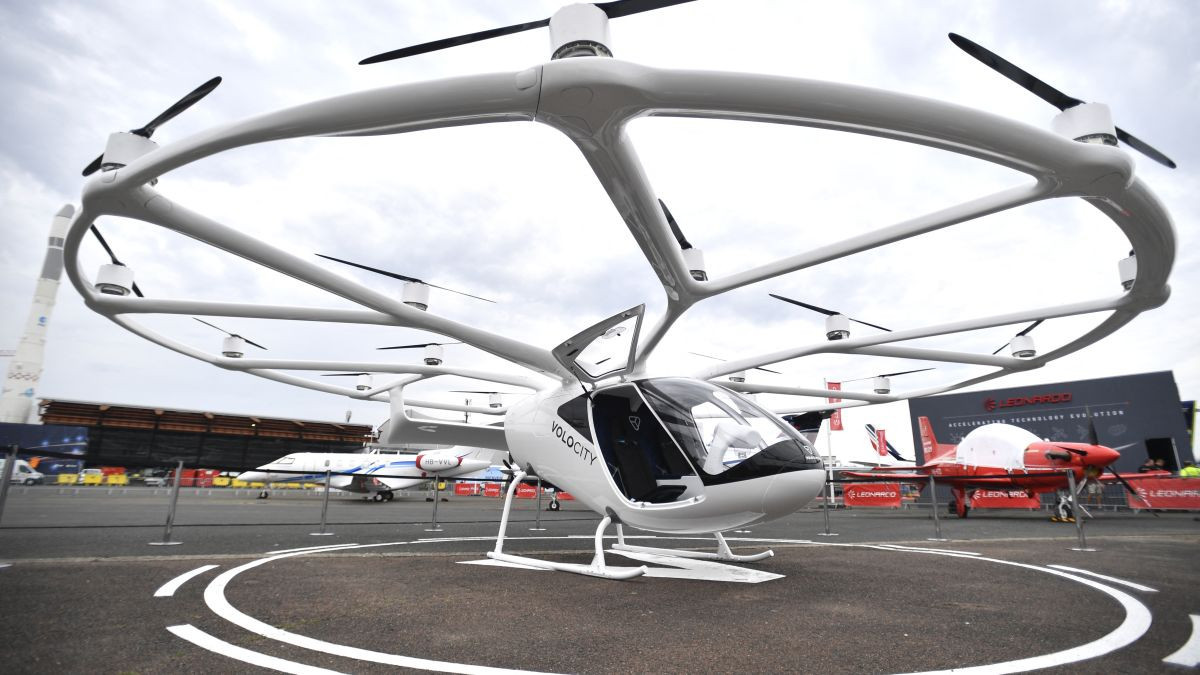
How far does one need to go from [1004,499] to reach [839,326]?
1783cm

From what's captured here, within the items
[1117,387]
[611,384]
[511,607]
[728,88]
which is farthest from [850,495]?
[728,88]

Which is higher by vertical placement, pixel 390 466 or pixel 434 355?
pixel 434 355

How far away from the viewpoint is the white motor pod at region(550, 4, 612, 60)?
A: 318 cm

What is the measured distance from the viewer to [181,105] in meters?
4.73

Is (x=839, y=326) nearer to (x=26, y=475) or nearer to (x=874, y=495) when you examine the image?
(x=874, y=495)

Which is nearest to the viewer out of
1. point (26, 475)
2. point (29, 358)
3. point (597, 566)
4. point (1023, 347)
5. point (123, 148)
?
point (123, 148)

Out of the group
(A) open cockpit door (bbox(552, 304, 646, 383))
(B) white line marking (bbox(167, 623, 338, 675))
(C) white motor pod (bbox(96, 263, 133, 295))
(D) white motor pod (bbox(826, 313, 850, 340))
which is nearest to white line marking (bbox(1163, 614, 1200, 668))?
(A) open cockpit door (bbox(552, 304, 646, 383))

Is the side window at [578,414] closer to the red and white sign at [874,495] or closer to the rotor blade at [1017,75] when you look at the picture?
the rotor blade at [1017,75]

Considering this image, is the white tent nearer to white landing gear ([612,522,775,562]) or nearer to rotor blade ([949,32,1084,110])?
white landing gear ([612,522,775,562])

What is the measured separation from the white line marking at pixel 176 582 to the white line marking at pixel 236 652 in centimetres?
134

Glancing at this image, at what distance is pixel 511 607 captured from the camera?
4605 millimetres

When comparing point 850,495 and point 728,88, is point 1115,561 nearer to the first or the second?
point 728,88

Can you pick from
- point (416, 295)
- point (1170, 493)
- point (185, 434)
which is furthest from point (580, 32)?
point (185, 434)

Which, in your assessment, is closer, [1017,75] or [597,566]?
[1017,75]
